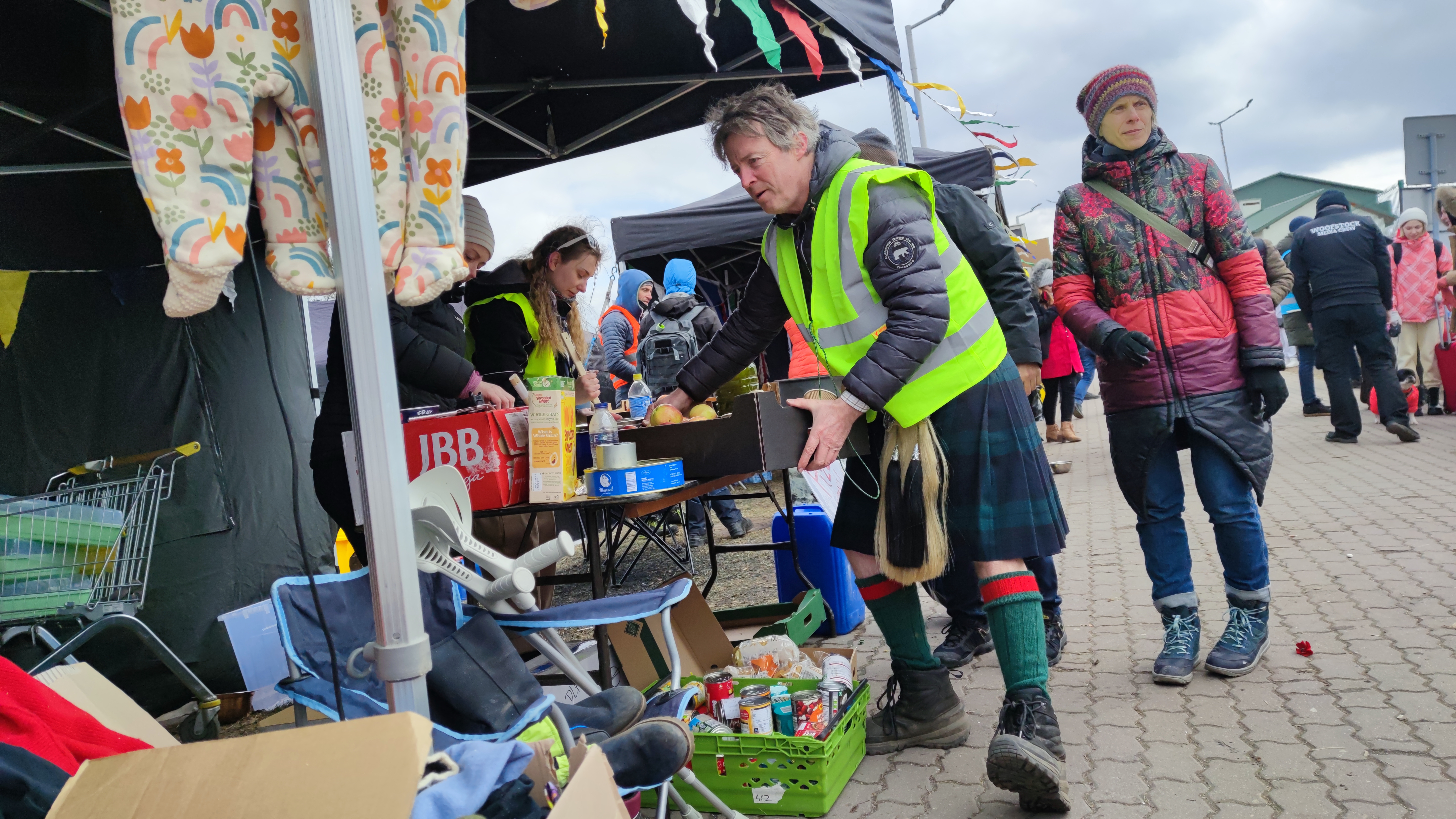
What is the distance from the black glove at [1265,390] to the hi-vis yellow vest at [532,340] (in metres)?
2.64

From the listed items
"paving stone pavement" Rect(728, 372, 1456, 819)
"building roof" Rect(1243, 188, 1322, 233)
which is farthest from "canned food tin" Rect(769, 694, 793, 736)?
"building roof" Rect(1243, 188, 1322, 233)

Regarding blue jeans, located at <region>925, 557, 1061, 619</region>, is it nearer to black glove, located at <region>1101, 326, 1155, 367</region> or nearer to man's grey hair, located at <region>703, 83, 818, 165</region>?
black glove, located at <region>1101, 326, 1155, 367</region>

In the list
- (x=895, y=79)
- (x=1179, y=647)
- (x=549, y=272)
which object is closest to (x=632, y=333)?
(x=549, y=272)

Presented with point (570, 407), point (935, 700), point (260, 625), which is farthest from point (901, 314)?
point (260, 625)

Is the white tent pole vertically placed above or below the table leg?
above

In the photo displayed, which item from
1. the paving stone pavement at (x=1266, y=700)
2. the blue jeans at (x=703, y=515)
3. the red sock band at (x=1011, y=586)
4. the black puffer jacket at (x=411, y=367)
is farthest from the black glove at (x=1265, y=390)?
the blue jeans at (x=703, y=515)

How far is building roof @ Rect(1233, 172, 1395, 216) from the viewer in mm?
64125

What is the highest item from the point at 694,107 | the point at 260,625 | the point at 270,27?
the point at 694,107

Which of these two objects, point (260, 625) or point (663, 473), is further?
point (260, 625)

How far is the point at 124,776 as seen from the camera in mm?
1257

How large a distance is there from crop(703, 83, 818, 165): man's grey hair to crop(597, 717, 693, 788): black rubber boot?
1.50m

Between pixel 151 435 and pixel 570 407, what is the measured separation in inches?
101

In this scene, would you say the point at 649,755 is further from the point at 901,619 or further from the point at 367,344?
the point at 901,619

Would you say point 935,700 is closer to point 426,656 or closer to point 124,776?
point 426,656
